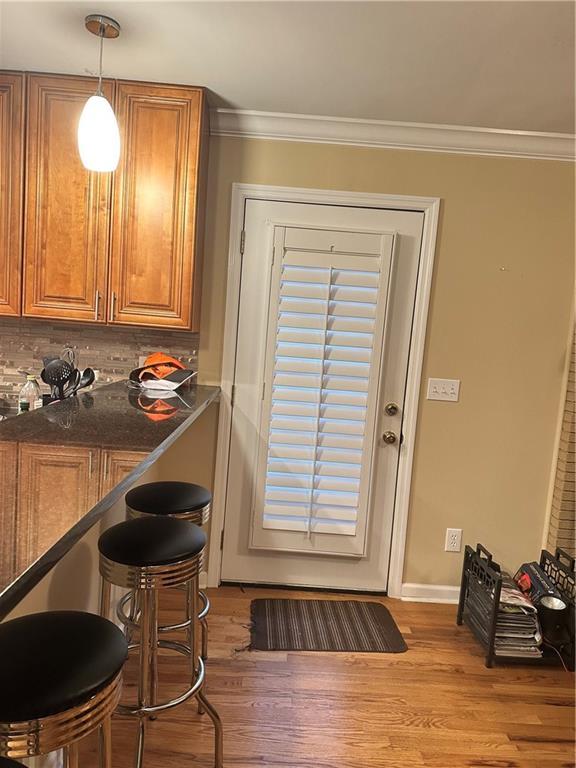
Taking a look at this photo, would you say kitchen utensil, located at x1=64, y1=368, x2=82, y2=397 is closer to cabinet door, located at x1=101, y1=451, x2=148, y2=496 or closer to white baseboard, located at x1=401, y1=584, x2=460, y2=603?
cabinet door, located at x1=101, y1=451, x2=148, y2=496

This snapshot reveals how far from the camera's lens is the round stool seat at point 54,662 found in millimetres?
977

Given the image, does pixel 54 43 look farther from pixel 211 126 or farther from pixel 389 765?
pixel 389 765

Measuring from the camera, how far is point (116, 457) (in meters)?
1.47

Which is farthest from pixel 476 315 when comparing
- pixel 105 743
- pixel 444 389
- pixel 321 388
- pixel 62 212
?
pixel 105 743

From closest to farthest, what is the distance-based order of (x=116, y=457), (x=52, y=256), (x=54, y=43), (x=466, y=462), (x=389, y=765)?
(x=116, y=457)
(x=389, y=765)
(x=54, y=43)
(x=52, y=256)
(x=466, y=462)

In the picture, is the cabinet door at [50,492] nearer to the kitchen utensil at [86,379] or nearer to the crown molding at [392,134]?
the kitchen utensil at [86,379]

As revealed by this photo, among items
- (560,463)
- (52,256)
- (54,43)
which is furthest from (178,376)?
(560,463)

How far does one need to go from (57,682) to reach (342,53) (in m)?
2.12

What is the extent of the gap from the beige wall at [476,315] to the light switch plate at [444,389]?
0.11ft

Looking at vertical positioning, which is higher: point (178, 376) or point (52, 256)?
point (52, 256)

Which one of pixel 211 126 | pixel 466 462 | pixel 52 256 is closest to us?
pixel 52 256

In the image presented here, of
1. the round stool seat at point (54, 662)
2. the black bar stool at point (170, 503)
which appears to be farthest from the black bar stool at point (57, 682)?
the black bar stool at point (170, 503)

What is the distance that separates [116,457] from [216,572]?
71.5 inches

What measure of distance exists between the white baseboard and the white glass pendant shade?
253 centimetres
